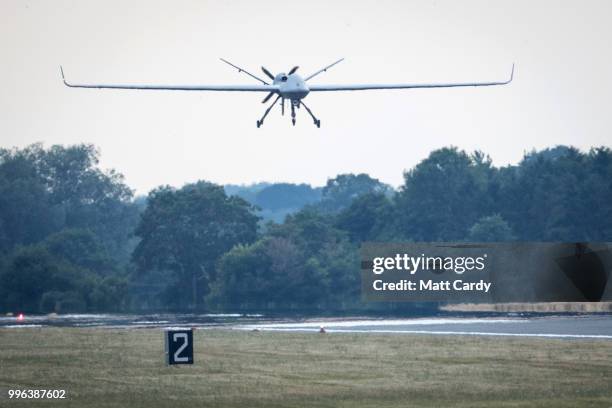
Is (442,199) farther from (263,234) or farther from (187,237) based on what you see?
(187,237)

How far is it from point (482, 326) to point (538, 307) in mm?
32205

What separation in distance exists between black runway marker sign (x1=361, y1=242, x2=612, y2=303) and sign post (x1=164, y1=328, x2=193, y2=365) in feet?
166

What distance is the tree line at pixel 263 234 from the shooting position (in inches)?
5389

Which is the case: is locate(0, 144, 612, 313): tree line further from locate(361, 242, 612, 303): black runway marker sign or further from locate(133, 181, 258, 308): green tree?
locate(361, 242, 612, 303): black runway marker sign

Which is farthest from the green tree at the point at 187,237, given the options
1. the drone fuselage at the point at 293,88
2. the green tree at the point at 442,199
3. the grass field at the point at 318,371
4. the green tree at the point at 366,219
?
the drone fuselage at the point at 293,88

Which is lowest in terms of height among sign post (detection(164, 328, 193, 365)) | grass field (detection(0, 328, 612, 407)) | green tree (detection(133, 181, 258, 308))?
grass field (detection(0, 328, 612, 407))

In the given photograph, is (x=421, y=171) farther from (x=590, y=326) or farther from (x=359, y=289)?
(x=590, y=326)

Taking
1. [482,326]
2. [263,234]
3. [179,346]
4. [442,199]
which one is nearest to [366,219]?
[442,199]

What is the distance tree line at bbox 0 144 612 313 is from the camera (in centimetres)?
13688

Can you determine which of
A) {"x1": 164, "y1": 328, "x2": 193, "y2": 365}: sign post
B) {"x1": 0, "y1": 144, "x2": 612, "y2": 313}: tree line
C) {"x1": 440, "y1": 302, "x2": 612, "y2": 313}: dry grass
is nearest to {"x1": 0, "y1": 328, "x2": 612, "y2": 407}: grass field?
{"x1": 164, "y1": 328, "x2": 193, "y2": 365}: sign post

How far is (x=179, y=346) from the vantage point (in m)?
52.5

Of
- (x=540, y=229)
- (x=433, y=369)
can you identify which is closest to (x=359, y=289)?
(x=540, y=229)

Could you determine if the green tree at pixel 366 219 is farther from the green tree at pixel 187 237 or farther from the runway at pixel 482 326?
the runway at pixel 482 326

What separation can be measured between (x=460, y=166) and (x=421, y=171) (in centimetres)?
601
